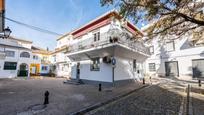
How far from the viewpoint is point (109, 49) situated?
36.7 ft

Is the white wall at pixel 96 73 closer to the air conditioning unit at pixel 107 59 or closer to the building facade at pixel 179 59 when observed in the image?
the air conditioning unit at pixel 107 59

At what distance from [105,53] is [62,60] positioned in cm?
1614

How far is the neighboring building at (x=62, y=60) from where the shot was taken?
23.6 meters

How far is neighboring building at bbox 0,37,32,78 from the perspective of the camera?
22.5m

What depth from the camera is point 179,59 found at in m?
19.3

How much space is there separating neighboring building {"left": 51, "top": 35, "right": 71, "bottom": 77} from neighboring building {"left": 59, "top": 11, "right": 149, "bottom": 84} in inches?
302

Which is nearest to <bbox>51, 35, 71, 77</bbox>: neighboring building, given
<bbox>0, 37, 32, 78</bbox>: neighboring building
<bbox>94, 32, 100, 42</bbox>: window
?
<bbox>0, 37, 32, 78</bbox>: neighboring building

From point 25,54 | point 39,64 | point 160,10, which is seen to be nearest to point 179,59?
point 160,10

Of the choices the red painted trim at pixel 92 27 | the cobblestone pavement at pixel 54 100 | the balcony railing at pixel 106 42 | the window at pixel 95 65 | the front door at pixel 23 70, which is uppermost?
the red painted trim at pixel 92 27

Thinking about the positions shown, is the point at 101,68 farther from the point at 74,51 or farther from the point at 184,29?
the point at 184,29

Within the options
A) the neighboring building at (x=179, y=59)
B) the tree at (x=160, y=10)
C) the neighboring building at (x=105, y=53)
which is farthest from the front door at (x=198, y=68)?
the tree at (x=160, y=10)

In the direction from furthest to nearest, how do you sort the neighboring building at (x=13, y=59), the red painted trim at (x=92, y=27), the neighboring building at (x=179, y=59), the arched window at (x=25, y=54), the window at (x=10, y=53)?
the arched window at (x=25, y=54) < the window at (x=10, y=53) < the neighboring building at (x=13, y=59) < the neighboring building at (x=179, y=59) < the red painted trim at (x=92, y=27)

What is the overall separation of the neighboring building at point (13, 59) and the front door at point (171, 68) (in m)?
29.4

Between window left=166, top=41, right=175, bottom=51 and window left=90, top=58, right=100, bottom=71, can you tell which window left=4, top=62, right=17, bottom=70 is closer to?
window left=90, top=58, right=100, bottom=71
